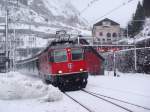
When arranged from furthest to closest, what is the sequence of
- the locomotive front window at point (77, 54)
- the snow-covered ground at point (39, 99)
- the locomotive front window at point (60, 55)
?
the locomotive front window at point (77, 54) < the locomotive front window at point (60, 55) < the snow-covered ground at point (39, 99)

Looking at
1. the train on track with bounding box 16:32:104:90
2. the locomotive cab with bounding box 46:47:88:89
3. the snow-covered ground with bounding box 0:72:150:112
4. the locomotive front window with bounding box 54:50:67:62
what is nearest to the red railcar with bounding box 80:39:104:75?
the train on track with bounding box 16:32:104:90

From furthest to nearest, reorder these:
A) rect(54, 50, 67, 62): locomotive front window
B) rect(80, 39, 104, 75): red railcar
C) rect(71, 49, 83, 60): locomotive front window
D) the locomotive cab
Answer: rect(80, 39, 104, 75): red railcar, rect(71, 49, 83, 60): locomotive front window, rect(54, 50, 67, 62): locomotive front window, the locomotive cab

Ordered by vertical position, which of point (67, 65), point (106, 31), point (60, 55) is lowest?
point (67, 65)

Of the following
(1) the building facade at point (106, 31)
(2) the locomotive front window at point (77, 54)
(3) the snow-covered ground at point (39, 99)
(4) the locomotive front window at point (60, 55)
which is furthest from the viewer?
(1) the building facade at point (106, 31)

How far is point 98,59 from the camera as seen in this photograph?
45.8 meters

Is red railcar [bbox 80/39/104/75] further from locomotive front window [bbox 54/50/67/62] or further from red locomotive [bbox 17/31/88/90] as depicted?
locomotive front window [bbox 54/50/67/62]

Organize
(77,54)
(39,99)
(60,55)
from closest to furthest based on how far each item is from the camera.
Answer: (39,99)
(60,55)
(77,54)

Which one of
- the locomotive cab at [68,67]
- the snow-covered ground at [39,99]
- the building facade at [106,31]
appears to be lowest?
the snow-covered ground at [39,99]

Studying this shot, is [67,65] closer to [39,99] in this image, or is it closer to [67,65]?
[67,65]

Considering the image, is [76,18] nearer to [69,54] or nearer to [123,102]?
[69,54]

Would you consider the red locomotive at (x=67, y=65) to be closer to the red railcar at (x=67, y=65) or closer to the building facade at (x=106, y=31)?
the red railcar at (x=67, y=65)

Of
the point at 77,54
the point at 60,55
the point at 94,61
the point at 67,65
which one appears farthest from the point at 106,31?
the point at 67,65

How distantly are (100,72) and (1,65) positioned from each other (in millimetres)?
20340

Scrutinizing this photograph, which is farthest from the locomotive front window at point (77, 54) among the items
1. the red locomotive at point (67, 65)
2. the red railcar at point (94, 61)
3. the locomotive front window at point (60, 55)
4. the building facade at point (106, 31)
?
the building facade at point (106, 31)
